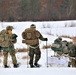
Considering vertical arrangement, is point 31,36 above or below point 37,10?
below

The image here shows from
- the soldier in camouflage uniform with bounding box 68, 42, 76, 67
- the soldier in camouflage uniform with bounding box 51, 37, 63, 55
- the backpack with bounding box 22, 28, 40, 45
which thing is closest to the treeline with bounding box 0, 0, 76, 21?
the soldier in camouflage uniform with bounding box 51, 37, 63, 55

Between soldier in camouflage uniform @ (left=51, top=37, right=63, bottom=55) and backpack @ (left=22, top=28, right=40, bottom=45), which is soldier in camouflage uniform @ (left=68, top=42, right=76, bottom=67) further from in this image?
backpack @ (left=22, top=28, right=40, bottom=45)

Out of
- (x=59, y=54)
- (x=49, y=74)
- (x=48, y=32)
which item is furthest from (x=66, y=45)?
(x=48, y=32)

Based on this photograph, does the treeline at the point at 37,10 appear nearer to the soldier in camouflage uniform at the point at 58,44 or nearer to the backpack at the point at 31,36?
the soldier in camouflage uniform at the point at 58,44

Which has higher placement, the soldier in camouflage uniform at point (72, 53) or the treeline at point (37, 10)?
the treeline at point (37, 10)

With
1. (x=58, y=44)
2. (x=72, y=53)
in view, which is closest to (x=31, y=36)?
(x=58, y=44)

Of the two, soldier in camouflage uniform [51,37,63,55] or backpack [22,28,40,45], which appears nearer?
backpack [22,28,40,45]

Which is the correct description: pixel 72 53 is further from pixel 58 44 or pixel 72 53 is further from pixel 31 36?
pixel 31 36

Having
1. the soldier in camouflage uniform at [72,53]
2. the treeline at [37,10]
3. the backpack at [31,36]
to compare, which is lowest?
the soldier in camouflage uniform at [72,53]

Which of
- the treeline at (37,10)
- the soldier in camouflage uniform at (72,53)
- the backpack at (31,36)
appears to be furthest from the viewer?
the treeline at (37,10)

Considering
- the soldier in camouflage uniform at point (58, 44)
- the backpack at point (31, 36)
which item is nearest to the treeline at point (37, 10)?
the soldier in camouflage uniform at point (58, 44)

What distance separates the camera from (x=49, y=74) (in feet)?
39.6

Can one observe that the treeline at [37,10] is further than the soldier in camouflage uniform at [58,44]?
Yes

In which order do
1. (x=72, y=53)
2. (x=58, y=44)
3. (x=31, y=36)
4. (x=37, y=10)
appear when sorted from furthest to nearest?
(x=37, y=10)
(x=58, y=44)
(x=31, y=36)
(x=72, y=53)
